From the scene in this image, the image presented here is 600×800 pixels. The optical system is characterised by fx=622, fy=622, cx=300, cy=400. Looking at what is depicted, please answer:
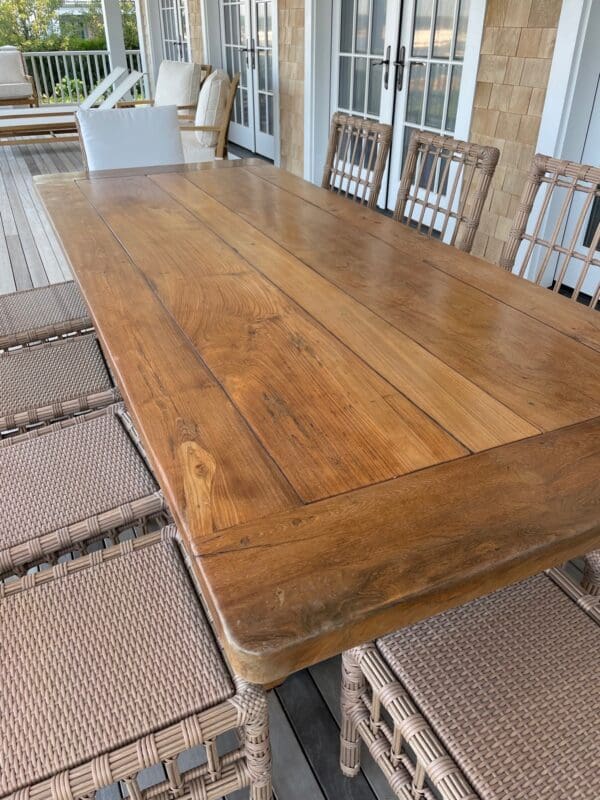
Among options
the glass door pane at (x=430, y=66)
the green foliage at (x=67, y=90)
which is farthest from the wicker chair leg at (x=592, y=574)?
the green foliage at (x=67, y=90)

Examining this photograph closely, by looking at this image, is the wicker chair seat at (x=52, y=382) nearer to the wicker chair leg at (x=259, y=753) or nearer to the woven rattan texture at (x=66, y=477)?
the woven rattan texture at (x=66, y=477)

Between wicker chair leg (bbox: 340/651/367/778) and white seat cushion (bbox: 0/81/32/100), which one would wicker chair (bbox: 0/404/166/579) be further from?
white seat cushion (bbox: 0/81/32/100)

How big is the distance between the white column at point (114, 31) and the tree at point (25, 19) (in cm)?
268

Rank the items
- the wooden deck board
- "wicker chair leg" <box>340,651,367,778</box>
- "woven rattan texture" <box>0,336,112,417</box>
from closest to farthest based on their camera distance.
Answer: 1. "wicker chair leg" <box>340,651,367,778</box>
2. "woven rattan texture" <box>0,336,112,417</box>
3. the wooden deck board

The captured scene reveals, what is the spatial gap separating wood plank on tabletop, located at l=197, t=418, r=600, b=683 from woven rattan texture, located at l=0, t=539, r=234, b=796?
0.31 m

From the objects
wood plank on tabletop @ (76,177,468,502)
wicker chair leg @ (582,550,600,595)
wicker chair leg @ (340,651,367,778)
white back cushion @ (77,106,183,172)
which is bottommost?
wicker chair leg @ (340,651,367,778)

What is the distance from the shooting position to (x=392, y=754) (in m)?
0.97

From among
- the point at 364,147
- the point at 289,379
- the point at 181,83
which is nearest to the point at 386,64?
the point at 364,147

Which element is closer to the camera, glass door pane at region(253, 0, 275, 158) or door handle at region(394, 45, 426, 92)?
door handle at region(394, 45, 426, 92)

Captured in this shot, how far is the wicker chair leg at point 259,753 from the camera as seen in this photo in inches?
35.5

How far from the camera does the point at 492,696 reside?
88 centimetres

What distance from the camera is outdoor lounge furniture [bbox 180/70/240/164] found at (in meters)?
4.72

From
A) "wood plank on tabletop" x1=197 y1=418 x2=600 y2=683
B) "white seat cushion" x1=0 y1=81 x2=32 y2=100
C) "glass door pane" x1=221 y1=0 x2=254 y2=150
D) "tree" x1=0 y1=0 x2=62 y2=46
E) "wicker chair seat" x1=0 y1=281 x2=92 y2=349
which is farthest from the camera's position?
"tree" x1=0 y1=0 x2=62 y2=46

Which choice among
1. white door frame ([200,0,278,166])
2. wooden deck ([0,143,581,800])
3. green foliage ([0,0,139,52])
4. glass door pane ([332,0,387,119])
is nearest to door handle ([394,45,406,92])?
glass door pane ([332,0,387,119])
